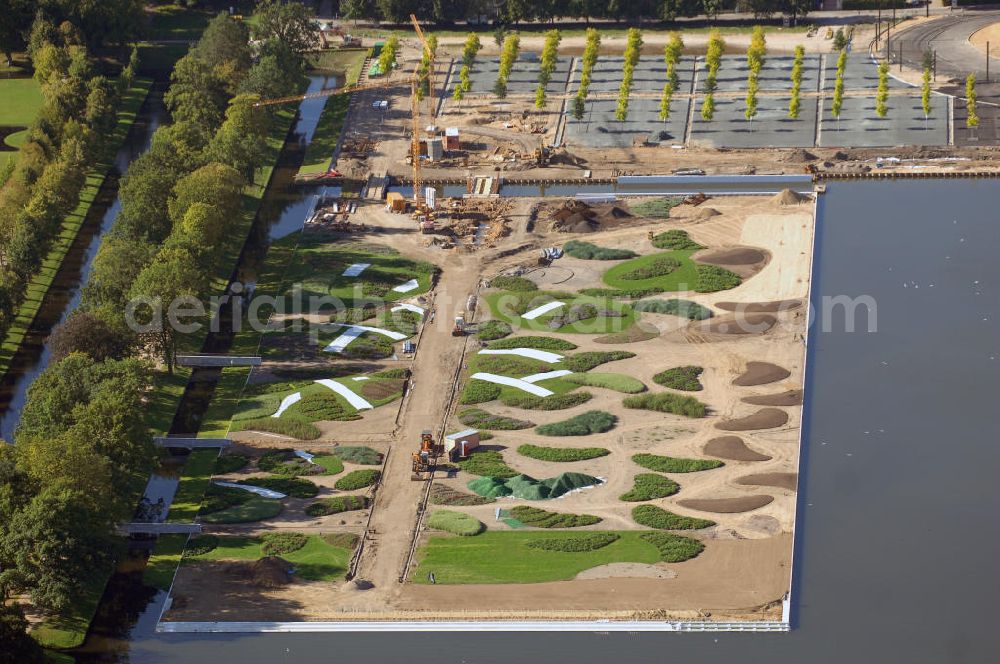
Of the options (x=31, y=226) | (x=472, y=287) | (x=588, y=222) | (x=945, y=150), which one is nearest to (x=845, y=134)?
(x=945, y=150)

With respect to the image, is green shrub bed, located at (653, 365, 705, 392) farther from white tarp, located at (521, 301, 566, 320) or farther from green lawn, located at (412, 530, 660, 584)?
green lawn, located at (412, 530, 660, 584)

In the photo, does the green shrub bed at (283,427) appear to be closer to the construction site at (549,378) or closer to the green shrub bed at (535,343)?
the construction site at (549,378)

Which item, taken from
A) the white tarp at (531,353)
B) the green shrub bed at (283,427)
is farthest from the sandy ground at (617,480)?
the white tarp at (531,353)

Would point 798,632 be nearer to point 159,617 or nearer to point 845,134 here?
point 159,617

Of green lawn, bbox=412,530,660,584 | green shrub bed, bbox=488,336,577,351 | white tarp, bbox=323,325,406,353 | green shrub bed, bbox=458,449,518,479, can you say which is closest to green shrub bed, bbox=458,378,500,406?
green shrub bed, bbox=488,336,577,351

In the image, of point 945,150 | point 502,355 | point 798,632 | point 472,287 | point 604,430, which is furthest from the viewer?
point 945,150

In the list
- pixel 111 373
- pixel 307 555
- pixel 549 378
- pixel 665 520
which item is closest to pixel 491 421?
pixel 549 378

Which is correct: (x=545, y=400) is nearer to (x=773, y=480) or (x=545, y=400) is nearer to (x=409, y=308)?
(x=773, y=480)
